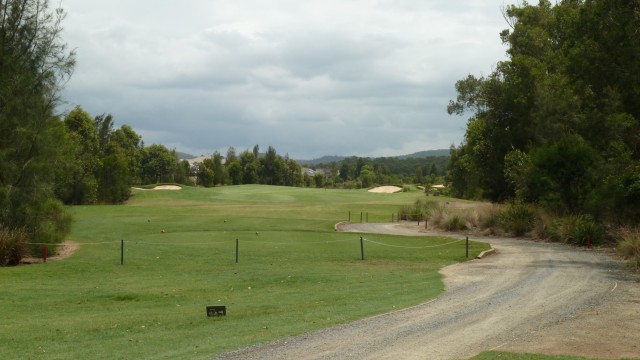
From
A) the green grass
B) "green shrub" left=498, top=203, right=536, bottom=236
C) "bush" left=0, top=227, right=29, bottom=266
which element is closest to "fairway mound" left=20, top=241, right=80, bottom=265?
"bush" left=0, top=227, right=29, bottom=266

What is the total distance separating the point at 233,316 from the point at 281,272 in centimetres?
893

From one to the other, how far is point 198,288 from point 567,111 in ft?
97.5

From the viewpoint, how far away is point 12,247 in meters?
Result: 27.6

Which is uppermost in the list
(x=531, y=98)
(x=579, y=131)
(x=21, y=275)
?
(x=531, y=98)

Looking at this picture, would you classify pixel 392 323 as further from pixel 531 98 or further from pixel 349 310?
pixel 531 98

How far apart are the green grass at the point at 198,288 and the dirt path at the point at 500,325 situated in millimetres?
783

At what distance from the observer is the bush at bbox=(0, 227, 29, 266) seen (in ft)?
89.8

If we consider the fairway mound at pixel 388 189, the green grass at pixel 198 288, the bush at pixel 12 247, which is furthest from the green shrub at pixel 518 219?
the fairway mound at pixel 388 189

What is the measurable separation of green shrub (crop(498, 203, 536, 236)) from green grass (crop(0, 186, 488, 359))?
616 centimetres

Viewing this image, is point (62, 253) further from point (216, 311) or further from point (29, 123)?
point (216, 311)

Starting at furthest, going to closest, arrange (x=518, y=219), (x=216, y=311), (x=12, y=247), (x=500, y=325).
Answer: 1. (x=518, y=219)
2. (x=12, y=247)
3. (x=216, y=311)
4. (x=500, y=325)

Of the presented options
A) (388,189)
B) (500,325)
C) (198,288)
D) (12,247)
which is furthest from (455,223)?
(388,189)

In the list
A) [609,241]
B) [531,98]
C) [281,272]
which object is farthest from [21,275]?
[531,98]

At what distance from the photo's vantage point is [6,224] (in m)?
29.8
